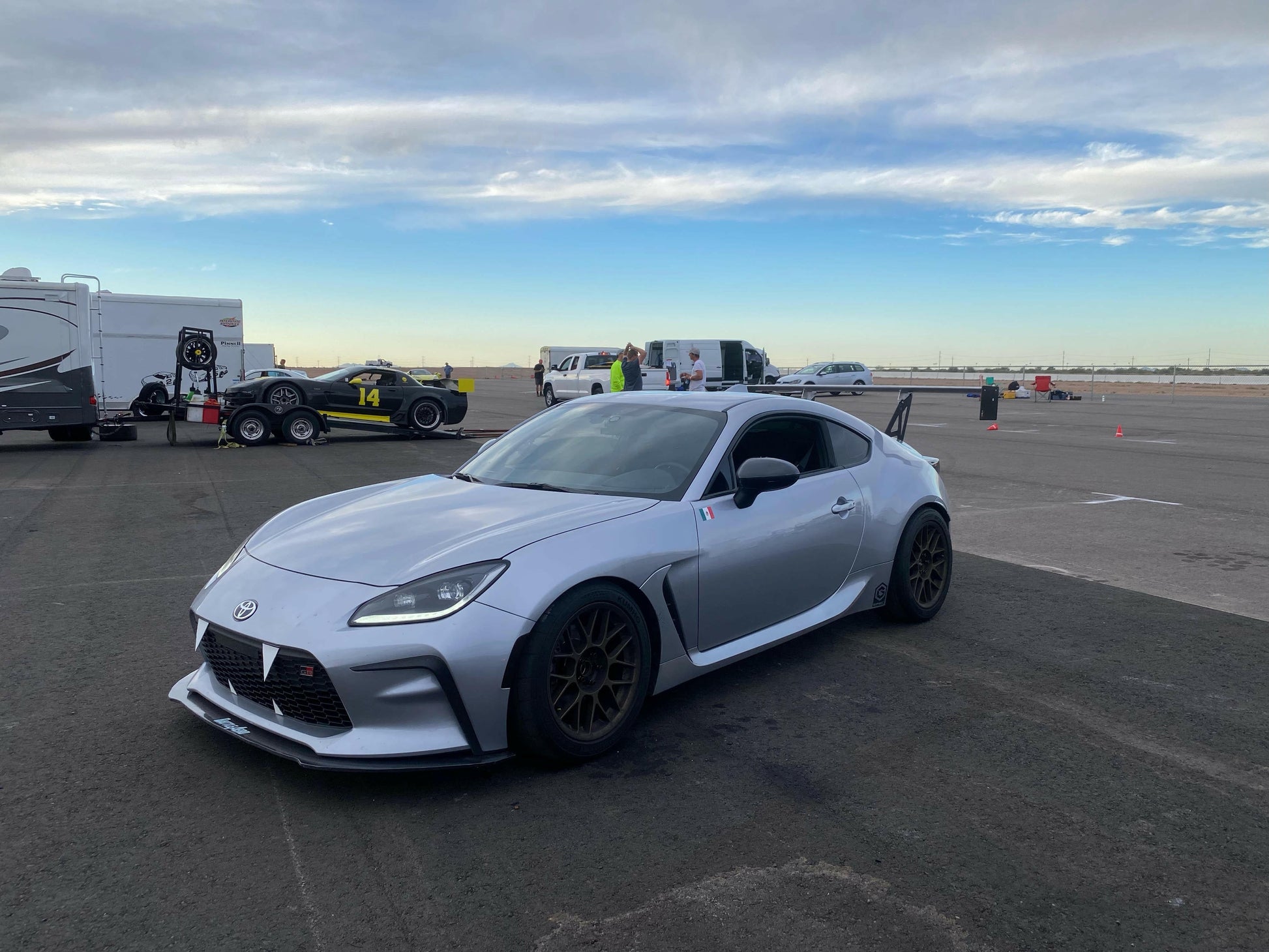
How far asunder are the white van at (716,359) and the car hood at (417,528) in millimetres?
27704

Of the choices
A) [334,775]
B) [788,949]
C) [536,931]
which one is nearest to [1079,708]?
[788,949]

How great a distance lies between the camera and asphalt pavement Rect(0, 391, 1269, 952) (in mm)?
2607

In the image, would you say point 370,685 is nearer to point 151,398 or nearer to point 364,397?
point 364,397

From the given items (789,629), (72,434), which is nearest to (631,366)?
(72,434)

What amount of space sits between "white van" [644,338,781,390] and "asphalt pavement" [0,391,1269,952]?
27.0 m

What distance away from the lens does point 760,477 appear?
164 inches

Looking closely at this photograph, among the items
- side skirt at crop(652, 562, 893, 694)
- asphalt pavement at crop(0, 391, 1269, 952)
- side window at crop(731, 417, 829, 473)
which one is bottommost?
asphalt pavement at crop(0, 391, 1269, 952)

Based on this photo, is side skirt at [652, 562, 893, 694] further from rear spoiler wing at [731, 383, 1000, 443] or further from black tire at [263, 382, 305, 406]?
black tire at [263, 382, 305, 406]

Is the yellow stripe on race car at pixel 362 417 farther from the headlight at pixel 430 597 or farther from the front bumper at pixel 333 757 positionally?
the headlight at pixel 430 597

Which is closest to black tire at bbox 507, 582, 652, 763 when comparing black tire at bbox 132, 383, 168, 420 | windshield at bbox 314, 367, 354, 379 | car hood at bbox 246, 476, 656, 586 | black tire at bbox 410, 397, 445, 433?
car hood at bbox 246, 476, 656, 586

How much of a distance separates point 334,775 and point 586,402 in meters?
2.48

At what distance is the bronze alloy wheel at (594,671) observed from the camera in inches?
137

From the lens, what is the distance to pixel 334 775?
3.46 m

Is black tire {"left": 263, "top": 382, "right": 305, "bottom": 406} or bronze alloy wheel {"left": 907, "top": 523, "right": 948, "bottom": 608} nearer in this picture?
bronze alloy wheel {"left": 907, "top": 523, "right": 948, "bottom": 608}
